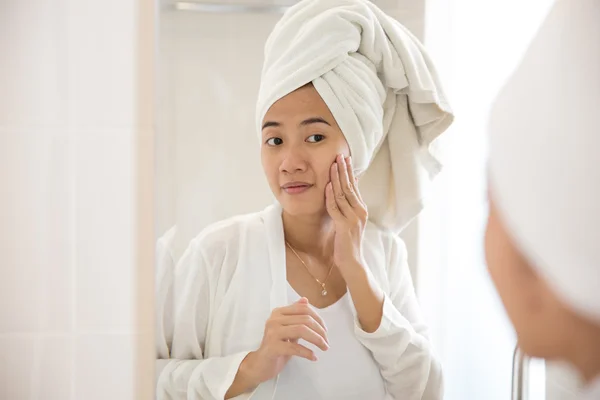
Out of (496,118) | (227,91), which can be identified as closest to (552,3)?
(496,118)

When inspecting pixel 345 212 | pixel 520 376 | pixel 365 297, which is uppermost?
pixel 345 212

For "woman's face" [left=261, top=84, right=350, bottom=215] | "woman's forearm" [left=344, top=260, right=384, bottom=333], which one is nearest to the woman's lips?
"woman's face" [left=261, top=84, right=350, bottom=215]

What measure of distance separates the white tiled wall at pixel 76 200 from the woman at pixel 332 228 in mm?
193

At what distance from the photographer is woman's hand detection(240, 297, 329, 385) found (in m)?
0.82

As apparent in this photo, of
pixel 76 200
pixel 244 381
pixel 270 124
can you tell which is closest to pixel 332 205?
pixel 270 124

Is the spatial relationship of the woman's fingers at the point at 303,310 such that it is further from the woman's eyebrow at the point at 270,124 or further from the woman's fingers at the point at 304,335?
the woman's eyebrow at the point at 270,124

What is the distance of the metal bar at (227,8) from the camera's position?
0.85 metres

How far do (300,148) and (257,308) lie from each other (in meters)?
0.20

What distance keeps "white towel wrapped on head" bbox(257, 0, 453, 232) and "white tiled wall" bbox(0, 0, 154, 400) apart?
10.1 inches

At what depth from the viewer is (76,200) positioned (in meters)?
0.98

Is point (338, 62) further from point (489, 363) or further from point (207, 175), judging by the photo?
point (489, 363)

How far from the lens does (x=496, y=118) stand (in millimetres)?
→ 820

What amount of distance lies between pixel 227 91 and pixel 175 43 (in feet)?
0.33

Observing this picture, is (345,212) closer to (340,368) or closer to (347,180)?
(347,180)
